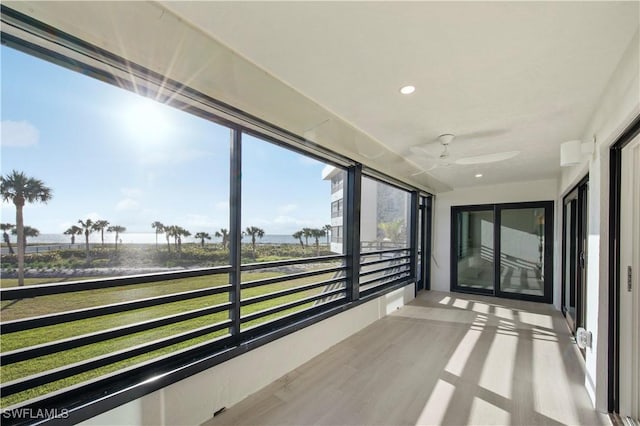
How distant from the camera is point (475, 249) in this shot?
5.70m

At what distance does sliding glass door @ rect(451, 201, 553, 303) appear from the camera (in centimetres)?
502

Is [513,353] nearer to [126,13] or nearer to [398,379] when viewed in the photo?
[398,379]

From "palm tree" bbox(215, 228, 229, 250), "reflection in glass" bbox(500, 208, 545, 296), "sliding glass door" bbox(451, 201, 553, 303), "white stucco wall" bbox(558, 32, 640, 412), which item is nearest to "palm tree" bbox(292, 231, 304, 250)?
"palm tree" bbox(215, 228, 229, 250)

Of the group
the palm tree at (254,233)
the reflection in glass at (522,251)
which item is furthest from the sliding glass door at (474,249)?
the palm tree at (254,233)

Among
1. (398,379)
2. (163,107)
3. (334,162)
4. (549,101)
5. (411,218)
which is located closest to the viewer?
(163,107)

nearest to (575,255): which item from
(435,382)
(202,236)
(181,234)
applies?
(435,382)

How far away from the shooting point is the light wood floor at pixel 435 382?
1902mm

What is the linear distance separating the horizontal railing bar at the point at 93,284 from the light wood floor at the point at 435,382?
0.98 meters

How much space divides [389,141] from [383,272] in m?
2.29

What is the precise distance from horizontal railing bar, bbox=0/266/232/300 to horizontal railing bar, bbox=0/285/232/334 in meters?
0.11

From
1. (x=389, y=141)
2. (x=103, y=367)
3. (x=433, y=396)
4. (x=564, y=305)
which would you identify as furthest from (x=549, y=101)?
(x=564, y=305)

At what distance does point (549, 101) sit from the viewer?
2.05 m

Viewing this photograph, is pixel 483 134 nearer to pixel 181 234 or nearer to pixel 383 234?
pixel 383 234

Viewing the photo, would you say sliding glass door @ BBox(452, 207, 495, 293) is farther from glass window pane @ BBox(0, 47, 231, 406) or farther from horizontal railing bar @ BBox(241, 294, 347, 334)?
glass window pane @ BBox(0, 47, 231, 406)
